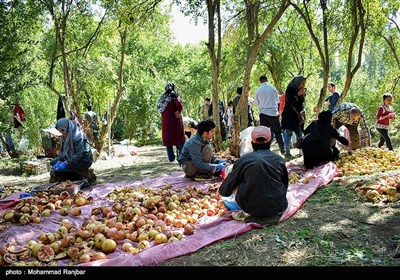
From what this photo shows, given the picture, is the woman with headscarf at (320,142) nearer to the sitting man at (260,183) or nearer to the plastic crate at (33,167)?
the sitting man at (260,183)

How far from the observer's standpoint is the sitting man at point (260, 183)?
3951mm

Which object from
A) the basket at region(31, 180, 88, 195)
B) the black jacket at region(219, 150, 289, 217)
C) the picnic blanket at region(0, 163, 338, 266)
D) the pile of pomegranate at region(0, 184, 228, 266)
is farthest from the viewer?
the basket at region(31, 180, 88, 195)

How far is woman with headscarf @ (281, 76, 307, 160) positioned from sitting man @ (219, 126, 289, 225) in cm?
467

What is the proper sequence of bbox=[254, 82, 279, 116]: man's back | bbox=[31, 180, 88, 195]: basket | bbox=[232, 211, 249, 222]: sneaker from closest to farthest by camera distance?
bbox=[232, 211, 249, 222]: sneaker → bbox=[31, 180, 88, 195]: basket → bbox=[254, 82, 279, 116]: man's back

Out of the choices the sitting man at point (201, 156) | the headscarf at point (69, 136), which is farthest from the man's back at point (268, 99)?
the headscarf at point (69, 136)

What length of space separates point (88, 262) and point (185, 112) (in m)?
33.9

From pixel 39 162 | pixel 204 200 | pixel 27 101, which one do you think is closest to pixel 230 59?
pixel 27 101

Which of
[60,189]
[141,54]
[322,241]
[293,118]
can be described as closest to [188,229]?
[322,241]

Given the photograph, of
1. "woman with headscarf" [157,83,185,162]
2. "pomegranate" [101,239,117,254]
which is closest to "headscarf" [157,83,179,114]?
"woman with headscarf" [157,83,185,162]

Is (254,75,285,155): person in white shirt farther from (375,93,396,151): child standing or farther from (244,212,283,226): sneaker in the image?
(244,212,283,226): sneaker

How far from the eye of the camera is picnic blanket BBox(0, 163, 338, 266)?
3406 mm

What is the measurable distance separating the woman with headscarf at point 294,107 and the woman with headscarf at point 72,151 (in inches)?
185

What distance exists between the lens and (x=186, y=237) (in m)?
3.93

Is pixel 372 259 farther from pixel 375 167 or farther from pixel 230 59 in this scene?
pixel 230 59
